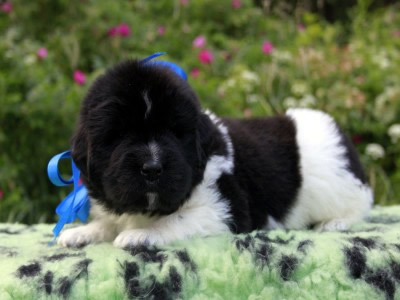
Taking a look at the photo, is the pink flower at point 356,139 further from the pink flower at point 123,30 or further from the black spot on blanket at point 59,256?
the black spot on blanket at point 59,256

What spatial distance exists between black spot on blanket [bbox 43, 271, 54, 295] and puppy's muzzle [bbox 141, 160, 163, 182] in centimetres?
65

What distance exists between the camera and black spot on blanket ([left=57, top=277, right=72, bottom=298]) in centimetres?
257

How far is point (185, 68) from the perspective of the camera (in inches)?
302

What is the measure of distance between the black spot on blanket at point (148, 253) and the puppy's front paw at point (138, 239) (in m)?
0.05

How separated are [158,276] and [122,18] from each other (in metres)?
6.74

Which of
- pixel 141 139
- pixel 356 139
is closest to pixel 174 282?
pixel 141 139

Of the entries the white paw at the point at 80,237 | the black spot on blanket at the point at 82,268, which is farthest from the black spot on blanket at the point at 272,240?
the white paw at the point at 80,237

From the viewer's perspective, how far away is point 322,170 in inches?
154

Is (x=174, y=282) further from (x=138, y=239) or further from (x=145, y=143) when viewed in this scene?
(x=145, y=143)

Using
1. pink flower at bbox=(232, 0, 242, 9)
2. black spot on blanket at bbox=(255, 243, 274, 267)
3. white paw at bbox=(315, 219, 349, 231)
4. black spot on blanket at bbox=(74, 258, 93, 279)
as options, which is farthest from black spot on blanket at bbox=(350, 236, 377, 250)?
pink flower at bbox=(232, 0, 242, 9)

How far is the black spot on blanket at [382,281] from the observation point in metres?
2.77

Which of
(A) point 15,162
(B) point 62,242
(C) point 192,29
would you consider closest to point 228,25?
(C) point 192,29

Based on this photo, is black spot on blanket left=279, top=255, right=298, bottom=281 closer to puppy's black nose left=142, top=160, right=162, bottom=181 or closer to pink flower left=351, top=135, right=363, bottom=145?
puppy's black nose left=142, top=160, right=162, bottom=181

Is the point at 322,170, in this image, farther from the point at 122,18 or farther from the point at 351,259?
the point at 122,18
